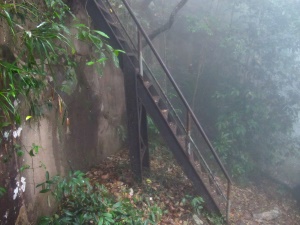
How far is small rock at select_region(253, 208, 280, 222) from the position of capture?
674 cm

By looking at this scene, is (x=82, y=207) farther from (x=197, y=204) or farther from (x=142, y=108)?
(x=197, y=204)

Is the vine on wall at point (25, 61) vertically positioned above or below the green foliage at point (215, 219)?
above

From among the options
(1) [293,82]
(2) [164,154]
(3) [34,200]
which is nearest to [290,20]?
(1) [293,82]

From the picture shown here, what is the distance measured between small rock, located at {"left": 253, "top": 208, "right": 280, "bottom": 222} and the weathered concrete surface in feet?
11.2

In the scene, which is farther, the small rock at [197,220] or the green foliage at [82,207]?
the small rock at [197,220]

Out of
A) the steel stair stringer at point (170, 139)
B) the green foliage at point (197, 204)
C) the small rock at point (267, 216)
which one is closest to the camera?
the steel stair stringer at point (170, 139)

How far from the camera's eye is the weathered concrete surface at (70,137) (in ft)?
11.0

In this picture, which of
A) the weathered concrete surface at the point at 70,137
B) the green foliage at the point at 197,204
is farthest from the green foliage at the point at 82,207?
the green foliage at the point at 197,204

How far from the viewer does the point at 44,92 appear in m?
3.86

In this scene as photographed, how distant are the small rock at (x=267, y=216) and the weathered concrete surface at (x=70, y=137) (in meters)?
3.42

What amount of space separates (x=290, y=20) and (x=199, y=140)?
4.24m

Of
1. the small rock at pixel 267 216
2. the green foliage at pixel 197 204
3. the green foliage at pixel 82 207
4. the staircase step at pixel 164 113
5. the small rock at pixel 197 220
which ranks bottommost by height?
the small rock at pixel 267 216

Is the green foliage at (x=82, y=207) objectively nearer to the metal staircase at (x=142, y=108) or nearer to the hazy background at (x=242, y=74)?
the metal staircase at (x=142, y=108)

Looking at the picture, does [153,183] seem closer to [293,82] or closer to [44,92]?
[44,92]
